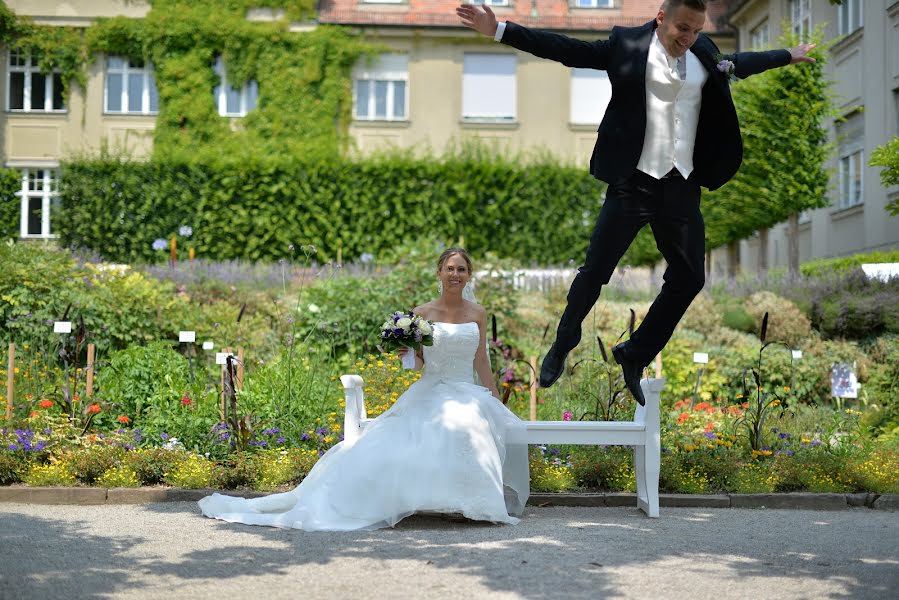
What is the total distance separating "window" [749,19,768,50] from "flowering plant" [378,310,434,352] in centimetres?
1824

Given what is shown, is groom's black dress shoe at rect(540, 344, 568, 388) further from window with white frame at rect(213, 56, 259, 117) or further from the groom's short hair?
window with white frame at rect(213, 56, 259, 117)

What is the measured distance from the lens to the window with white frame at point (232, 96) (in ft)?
72.7

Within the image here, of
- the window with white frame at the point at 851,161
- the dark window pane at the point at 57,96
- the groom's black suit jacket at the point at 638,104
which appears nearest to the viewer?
the groom's black suit jacket at the point at 638,104

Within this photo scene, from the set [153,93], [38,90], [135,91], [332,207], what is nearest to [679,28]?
[332,207]

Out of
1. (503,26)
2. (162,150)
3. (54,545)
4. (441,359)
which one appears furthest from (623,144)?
(162,150)

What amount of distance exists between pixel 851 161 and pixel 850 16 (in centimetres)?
259

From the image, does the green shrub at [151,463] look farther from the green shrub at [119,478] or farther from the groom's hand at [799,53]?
the groom's hand at [799,53]

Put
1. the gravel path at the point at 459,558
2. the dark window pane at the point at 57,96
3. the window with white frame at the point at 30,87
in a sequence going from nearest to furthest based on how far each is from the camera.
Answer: the gravel path at the point at 459,558 → the window with white frame at the point at 30,87 → the dark window pane at the point at 57,96

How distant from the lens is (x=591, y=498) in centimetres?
666

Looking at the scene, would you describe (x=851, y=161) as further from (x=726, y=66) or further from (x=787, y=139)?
(x=726, y=66)

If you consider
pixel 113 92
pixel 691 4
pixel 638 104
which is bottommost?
pixel 638 104

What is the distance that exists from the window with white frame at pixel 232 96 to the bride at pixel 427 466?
1680 cm

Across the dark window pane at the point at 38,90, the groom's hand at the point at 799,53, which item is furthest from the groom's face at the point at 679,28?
the dark window pane at the point at 38,90

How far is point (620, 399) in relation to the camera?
7984mm
